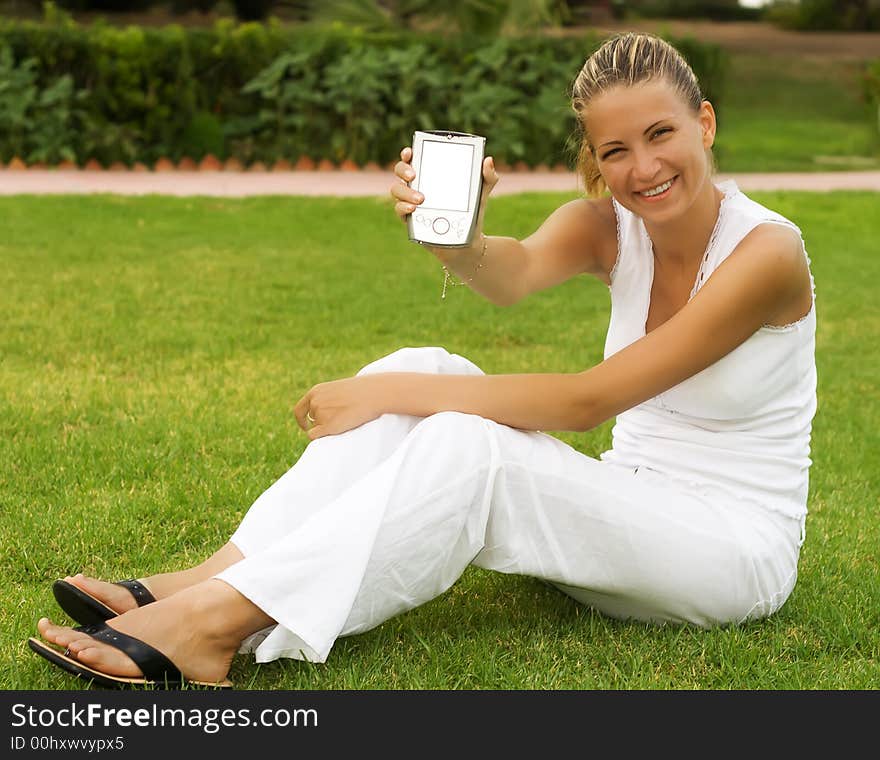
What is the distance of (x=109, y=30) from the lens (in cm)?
1247

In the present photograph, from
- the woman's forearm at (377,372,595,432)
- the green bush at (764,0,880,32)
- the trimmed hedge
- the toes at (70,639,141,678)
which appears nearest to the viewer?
the toes at (70,639,141,678)

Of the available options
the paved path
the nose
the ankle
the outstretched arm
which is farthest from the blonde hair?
the paved path

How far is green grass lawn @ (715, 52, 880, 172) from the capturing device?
1527 centimetres

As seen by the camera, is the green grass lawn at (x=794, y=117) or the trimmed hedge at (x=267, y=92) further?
the green grass lawn at (x=794, y=117)

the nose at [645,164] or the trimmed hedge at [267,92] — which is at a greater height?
the nose at [645,164]

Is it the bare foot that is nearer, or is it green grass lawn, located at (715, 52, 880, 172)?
the bare foot

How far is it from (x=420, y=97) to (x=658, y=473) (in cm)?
1014

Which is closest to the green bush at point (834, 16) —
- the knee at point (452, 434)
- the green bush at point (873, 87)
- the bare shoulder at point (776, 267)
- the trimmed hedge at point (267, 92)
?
the green bush at point (873, 87)

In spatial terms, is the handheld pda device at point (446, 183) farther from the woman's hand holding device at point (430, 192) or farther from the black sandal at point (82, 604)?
the black sandal at point (82, 604)

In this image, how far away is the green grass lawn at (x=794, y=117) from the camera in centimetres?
1527

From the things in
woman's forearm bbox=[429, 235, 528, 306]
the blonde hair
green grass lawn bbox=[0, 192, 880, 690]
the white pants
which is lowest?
green grass lawn bbox=[0, 192, 880, 690]

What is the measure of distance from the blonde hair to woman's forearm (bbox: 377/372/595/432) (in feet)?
2.07

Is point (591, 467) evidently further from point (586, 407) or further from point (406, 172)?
point (406, 172)

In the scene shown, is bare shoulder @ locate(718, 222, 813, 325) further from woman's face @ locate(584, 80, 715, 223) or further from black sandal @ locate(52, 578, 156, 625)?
black sandal @ locate(52, 578, 156, 625)
